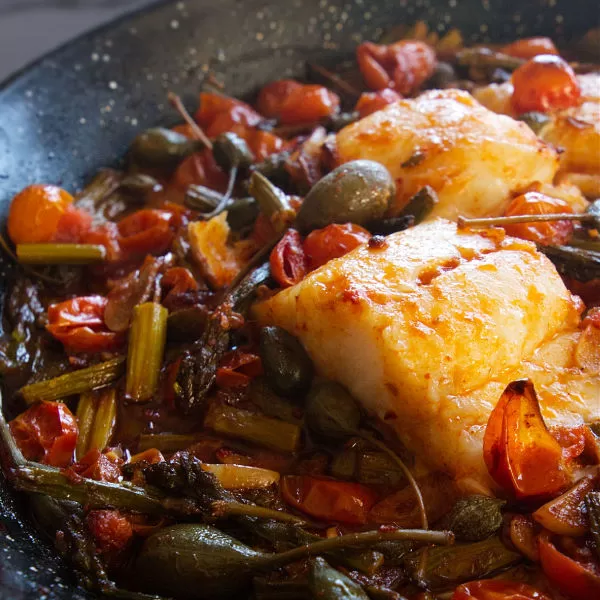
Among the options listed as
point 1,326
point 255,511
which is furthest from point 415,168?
point 1,326

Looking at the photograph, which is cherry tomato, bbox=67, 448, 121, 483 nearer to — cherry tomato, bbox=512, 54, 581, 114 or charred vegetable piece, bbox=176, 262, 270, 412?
charred vegetable piece, bbox=176, 262, 270, 412

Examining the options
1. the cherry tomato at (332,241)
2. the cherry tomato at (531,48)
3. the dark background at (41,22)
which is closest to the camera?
the cherry tomato at (332,241)

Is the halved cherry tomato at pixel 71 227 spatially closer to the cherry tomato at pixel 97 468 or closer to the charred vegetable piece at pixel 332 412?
the cherry tomato at pixel 97 468

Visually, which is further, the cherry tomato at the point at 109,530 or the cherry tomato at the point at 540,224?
the cherry tomato at the point at 540,224

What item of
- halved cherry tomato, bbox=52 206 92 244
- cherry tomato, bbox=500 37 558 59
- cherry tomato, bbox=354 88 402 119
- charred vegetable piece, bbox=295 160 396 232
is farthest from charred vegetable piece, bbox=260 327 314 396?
cherry tomato, bbox=500 37 558 59

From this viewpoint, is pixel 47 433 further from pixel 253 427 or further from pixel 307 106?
pixel 307 106

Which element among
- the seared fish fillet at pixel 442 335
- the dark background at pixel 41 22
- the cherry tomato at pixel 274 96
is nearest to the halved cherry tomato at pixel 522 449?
the seared fish fillet at pixel 442 335
